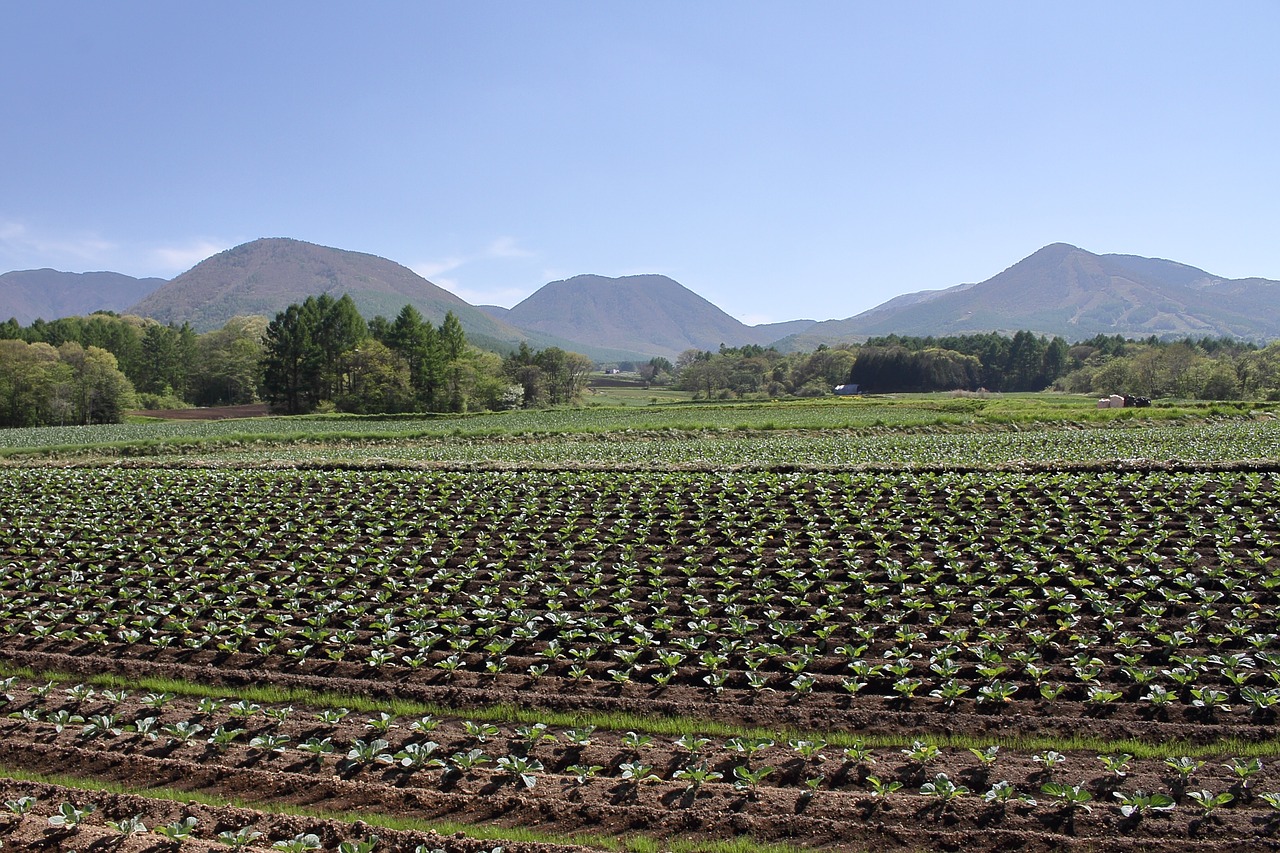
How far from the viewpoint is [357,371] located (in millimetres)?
76875

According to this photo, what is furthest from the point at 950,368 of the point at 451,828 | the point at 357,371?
the point at 451,828

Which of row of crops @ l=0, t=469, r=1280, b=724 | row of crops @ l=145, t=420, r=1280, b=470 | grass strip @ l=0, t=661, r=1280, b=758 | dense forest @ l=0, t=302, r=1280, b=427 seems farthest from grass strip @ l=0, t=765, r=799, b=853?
dense forest @ l=0, t=302, r=1280, b=427

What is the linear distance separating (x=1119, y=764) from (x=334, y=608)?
9361mm

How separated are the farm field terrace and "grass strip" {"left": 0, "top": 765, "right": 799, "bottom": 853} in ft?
0.11

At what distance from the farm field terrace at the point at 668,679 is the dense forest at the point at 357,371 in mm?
60843

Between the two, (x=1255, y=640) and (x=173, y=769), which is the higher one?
(x=1255, y=640)

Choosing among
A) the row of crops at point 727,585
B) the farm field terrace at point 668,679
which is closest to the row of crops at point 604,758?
the farm field terrace at point 668,679

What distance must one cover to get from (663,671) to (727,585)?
2.65 m

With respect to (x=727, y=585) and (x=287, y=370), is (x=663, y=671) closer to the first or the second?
(x=727, y=585)

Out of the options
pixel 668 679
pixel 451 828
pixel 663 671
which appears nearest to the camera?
pixel 451 828

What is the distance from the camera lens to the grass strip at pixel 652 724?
6402 mm

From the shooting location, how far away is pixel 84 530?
1591 cm

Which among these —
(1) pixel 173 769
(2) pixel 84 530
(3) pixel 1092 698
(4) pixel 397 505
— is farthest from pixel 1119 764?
(2) pixel 84 530

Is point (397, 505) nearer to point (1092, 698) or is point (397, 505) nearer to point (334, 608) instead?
point (334, 608)
